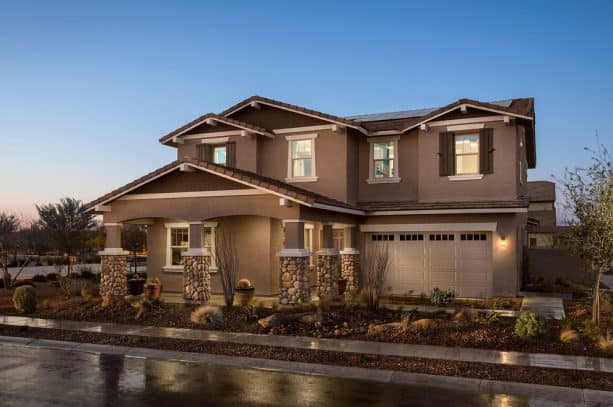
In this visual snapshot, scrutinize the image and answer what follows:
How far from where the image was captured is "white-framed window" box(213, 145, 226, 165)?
2148 cm

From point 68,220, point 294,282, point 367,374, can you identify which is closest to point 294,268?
point 294,282

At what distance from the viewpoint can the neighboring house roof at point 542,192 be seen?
42.7m

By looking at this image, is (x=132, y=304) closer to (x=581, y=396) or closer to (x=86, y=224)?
(x=581, y=396)

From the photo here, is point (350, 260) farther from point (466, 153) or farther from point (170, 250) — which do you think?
point (170, 250)

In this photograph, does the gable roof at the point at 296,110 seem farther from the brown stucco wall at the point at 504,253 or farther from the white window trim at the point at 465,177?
the brown stucco wall at the point at 504,253

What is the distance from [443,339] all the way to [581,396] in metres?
3.75

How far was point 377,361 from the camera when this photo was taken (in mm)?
9914

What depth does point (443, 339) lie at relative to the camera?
11.5 meters

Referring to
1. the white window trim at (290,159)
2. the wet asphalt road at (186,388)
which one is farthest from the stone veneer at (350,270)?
the wet asphalt road at (186,388)

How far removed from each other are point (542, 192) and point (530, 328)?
35505mm

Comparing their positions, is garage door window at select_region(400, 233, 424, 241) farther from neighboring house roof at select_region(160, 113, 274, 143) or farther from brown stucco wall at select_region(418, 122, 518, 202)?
neighboring house roof at select_region(160, 113, 274, 143)

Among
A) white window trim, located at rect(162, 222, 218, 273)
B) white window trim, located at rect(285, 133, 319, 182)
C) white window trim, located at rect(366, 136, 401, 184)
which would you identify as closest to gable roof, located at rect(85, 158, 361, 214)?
white window trim, located at rect(285, 133, 319, 182)

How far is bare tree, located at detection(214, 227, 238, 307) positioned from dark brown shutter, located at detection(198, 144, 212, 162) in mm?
3115

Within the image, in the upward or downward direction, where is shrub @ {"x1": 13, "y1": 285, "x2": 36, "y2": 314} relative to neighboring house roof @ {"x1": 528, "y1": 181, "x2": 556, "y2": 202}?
downward
